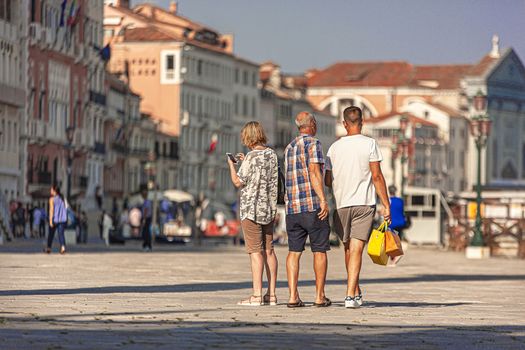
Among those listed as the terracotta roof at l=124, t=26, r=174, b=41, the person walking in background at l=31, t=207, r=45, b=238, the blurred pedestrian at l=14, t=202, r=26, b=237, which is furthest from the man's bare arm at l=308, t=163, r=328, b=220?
the terracotta roof at l=124, t=26, r=174, b=41

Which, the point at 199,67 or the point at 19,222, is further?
the point at 199,67

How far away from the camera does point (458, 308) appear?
66.3ft

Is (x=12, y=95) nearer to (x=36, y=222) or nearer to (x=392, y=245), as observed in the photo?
Result: (x=36, y=222)

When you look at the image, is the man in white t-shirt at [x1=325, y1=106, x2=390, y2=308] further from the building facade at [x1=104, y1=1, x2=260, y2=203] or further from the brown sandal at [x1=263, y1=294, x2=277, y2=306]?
the building facade at [x1=104, y1=1, x2=260, y2=203]

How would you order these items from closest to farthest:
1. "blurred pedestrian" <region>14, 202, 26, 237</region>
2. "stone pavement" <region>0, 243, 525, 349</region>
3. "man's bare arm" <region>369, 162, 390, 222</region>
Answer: "stone pavement" <region>0, 243, 525, 349</region> < "man's bare arm" <region>369, 162, 390, 222</region> < "blurred pedestrian" <region>14, 202, 26, 237</region>

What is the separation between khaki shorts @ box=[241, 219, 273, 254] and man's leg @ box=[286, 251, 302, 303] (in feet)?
1.21

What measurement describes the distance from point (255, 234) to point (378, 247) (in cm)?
124

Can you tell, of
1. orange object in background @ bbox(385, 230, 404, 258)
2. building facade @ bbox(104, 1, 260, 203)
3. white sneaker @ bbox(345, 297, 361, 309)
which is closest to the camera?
white sneaker @ bbox(345, 297, 361, 309)

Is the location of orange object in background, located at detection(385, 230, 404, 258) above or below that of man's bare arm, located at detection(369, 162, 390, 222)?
below

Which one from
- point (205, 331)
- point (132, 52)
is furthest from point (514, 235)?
point (132, 52)

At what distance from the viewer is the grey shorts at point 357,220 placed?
62.6ft

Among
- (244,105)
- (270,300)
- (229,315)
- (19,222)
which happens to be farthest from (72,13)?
(229,315)

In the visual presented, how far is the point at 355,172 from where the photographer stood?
1908cm

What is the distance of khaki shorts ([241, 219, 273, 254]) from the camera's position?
19.6m
